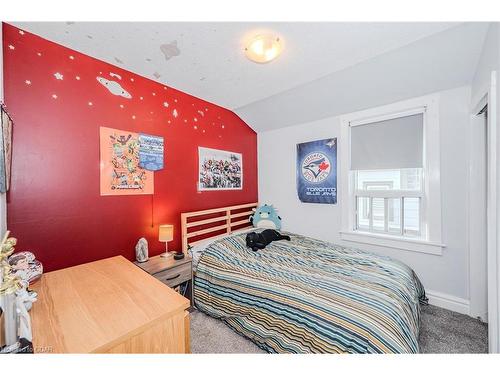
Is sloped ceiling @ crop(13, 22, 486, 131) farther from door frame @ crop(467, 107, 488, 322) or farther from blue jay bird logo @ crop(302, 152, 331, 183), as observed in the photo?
blue jay bird logo @ crop(302, 152, 331, 183)

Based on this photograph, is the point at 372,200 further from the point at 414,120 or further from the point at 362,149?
the point at 414,120

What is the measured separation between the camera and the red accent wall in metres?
1.55

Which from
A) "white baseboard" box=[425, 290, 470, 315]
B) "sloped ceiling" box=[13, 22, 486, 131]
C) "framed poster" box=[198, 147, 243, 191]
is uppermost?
"sloped ceiling" box=[13, 22, 486, 131]

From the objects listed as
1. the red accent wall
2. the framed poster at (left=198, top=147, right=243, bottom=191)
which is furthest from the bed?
the framed poster at (left=198, top=147, right=243, bottom=191)

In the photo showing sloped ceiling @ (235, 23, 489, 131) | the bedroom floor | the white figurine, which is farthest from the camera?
the white figurine

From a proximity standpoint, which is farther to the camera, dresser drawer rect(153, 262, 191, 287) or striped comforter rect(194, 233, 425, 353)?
dresser drawer rect(153, 262, 191, 287)

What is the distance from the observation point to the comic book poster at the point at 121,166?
195 cm

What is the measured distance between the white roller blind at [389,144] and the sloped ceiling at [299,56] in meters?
0.33

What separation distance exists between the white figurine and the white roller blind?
2779mm

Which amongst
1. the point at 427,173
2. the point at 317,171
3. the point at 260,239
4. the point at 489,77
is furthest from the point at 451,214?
the point at 260,239

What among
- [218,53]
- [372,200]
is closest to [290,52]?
[218,53]

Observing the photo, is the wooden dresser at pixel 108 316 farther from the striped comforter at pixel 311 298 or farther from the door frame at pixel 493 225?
the door frame at pixel 493 225

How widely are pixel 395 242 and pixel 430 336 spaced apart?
97cm
